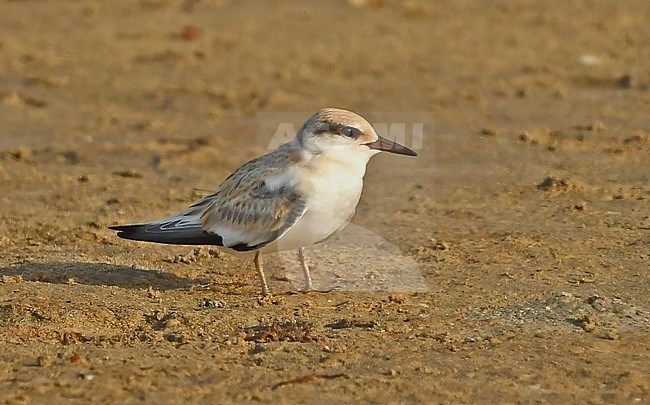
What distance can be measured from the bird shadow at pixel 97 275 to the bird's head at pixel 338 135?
97 cm

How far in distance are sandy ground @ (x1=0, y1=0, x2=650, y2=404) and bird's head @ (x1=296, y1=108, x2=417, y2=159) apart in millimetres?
718

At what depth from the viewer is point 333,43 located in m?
13.3

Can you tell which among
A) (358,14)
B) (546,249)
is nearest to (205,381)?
(546,249)

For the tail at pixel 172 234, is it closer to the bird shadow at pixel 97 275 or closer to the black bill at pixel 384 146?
the bird shadow at pixel 97 275

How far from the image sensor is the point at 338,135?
20.0 ft

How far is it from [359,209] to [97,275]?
216 cm

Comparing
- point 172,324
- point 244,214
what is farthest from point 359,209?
point 172,324

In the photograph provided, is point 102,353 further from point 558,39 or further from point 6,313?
point 558,39

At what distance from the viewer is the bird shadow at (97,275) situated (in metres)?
6.18

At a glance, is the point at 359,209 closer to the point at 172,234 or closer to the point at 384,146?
the point at 384,146

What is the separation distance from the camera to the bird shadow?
20.3 feet

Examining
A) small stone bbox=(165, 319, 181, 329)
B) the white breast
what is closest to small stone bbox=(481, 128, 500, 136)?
the white breast

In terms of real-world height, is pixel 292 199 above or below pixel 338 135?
below

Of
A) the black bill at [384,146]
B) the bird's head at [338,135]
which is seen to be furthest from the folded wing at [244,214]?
the black bill at [384,146]
